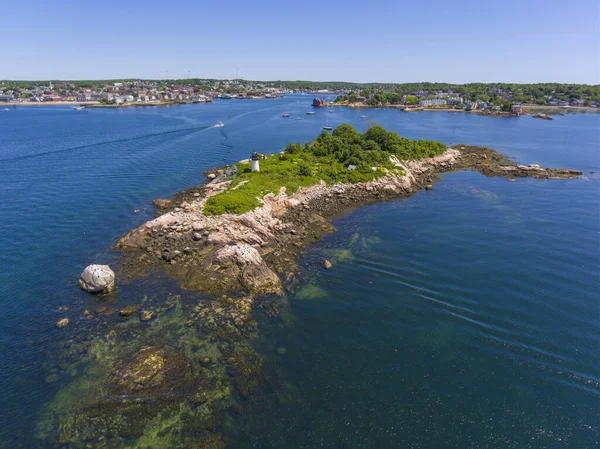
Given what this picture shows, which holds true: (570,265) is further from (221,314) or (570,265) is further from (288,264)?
(221,314)

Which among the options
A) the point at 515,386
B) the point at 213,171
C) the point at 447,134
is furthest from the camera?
the point at 447,134

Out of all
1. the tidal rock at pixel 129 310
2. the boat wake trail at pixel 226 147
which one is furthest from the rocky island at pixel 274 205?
the boat wake trail at pixel 226 147

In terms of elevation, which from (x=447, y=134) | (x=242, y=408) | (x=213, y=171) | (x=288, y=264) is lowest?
(x=242, y=408)

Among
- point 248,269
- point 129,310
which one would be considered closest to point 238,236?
point 248,269

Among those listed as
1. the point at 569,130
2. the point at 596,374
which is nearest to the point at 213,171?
the point at 596,374

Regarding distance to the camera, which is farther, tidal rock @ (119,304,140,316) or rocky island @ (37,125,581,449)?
tidal rock @ (119,304,140,316)

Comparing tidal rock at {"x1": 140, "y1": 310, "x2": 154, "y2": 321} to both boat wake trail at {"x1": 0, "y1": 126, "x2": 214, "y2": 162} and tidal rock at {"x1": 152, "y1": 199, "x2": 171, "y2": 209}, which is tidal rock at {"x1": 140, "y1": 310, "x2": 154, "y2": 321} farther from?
boat wake trail at {"x1": 0, "y1": 126, "x2": 214, "y2": 162}

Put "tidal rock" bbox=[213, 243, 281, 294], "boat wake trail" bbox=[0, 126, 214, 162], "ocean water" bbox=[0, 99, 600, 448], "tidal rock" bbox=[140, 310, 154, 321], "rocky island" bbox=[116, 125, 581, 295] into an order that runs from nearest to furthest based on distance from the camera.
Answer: "ocean water" bbox=[0, 99, 600, 448]
"tidal rock" bbox=[140, 310, 154, 321]
"tidal rock" bbox=[213, 243, 281, 294]
"rocky island" bbox=[116, 125, 581, 295]
"boat wake trail" bbox=[0, 126, 214, 162]

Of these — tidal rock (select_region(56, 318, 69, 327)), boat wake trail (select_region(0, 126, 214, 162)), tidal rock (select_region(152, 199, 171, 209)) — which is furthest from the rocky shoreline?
boat wake trail (select_region(0, 126, 214, 162))
